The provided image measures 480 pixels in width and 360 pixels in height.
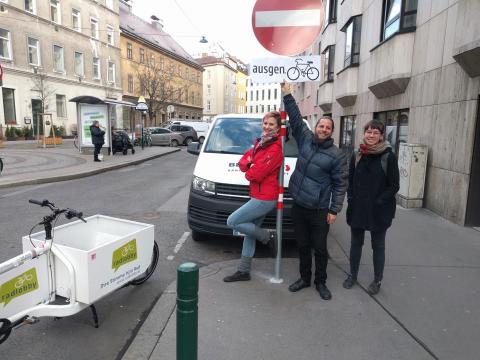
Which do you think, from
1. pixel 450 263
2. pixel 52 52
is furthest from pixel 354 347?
pixel 52 52

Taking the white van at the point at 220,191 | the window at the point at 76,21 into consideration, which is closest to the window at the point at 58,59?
the window at the point at 76,21

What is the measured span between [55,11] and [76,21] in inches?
108

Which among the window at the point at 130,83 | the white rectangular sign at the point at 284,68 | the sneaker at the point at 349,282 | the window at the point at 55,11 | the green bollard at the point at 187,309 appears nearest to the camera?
the green bollard at the point at 187,309

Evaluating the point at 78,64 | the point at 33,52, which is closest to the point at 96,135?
the point at 33,52

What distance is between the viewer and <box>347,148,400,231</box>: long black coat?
356 cm

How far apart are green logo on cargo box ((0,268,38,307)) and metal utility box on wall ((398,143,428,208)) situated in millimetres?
6782

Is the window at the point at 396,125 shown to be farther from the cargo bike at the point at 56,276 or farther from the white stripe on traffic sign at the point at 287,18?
the cargo bike at the point at 56,276

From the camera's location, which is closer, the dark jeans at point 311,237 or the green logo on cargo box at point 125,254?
the green logo on cargo box at point 125,254

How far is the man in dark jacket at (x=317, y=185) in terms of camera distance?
3498 millimetres

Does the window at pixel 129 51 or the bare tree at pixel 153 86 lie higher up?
the window at pixel 129 51

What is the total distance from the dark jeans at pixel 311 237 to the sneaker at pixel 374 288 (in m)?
0.48

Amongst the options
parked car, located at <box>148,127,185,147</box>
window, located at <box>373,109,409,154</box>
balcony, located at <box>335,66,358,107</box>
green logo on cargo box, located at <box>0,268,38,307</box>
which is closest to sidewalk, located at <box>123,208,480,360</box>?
green logo on cargo box, located at <box>0,268,38,307</box>

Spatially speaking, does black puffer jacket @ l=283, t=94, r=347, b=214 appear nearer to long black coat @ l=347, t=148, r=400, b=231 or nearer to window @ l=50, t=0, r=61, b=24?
long black coat @ l=347, t=148, r=400, b=231

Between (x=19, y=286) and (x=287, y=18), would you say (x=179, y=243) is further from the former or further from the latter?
(x=287, y=18)
